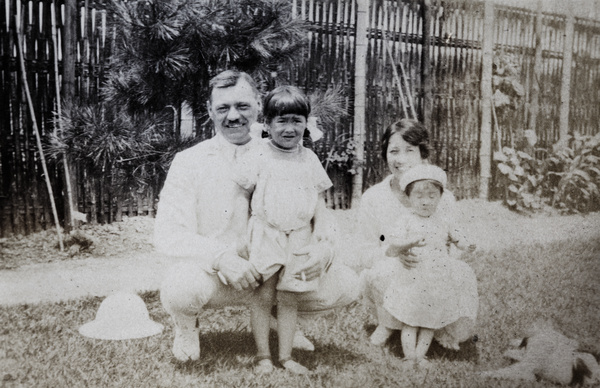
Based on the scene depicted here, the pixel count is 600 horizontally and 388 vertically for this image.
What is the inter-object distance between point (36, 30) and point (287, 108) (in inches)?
30.8

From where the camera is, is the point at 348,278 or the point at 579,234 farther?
the point at 579,234

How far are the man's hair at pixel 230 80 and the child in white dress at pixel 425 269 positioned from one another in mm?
578

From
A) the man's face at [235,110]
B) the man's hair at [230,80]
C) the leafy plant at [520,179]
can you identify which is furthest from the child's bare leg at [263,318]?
the leafy plant at [520,179]

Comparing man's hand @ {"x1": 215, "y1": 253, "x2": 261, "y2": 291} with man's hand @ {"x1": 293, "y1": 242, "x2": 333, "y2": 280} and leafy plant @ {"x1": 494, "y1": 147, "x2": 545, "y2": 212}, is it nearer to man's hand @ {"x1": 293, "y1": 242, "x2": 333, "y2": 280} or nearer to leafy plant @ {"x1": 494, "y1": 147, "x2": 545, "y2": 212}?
man's hand @ {"x1": 293, "y1": 242, "x2": 333, "y2": 280}

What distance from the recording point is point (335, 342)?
2068 mm

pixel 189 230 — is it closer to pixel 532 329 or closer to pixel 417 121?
pixel 417 121

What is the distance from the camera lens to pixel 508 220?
2141mm

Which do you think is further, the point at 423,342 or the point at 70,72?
the point at 423,342

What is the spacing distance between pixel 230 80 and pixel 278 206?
438mm

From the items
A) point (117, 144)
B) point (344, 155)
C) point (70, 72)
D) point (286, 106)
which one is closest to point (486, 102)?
point (344, 155)

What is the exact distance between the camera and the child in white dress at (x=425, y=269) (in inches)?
73.2

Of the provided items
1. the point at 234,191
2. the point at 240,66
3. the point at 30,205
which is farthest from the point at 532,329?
the point at 30,205

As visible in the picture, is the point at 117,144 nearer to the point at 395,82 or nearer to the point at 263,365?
the point at 263,365

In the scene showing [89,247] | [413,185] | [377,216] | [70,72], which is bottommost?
[89,247]
